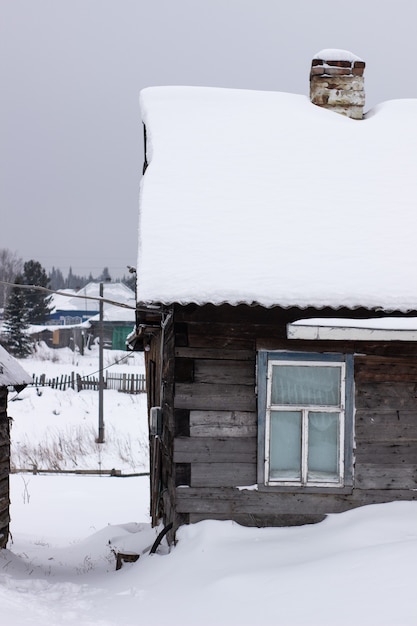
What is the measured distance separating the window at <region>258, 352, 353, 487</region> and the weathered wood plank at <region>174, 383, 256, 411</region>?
0.15 metres

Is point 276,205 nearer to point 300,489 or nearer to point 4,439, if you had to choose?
point 300,489

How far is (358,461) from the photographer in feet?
25.1

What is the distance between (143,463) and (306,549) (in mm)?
17720

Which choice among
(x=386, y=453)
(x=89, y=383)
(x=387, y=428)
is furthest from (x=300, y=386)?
(x=89, y=383)

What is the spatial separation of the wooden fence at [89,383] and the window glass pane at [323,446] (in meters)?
28.3

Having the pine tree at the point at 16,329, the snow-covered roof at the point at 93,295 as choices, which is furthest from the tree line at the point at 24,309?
the snow-covered roof at the point at 93,295

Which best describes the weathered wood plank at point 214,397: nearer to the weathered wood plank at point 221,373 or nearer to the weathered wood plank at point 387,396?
the weathered wood plank at point 221,373

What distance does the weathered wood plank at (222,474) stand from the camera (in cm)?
759

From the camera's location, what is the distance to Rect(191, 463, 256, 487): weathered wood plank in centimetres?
759

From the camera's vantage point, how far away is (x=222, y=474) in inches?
299

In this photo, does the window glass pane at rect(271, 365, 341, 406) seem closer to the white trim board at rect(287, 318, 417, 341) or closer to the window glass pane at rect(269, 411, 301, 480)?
the window glass pane at rect(269, 411, 301, 480)

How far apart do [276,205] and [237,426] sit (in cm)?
282

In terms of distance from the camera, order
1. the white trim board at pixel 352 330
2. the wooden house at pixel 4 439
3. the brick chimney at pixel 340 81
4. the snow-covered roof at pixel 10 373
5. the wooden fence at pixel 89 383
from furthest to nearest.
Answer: the wooden fence at pixel 89 383
the brick chimney at pixel 340 81
the wooden house at pixel 4 439
the snow-covered roof at pixel 10 373
the white trim board at pixel 352 330

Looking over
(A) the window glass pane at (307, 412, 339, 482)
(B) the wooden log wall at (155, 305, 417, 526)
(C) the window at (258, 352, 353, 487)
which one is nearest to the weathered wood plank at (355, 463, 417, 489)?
(B) the wooden log wall at (155, 305, 417, 526)
